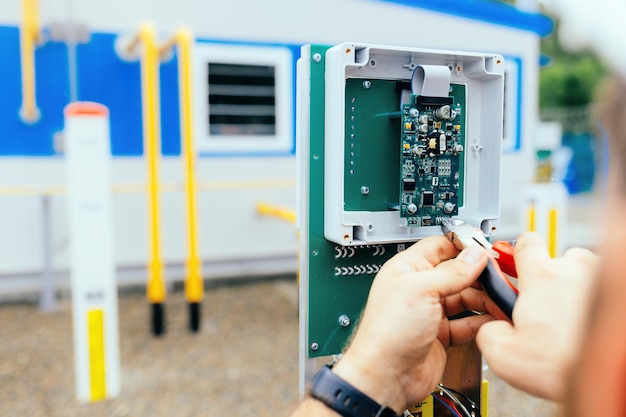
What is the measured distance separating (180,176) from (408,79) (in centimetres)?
442

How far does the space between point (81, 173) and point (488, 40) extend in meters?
5.04

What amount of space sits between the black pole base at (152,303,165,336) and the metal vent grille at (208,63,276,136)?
1.90 meters

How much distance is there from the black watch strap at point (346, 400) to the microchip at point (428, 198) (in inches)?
24.4

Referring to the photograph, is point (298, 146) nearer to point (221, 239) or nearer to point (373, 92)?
point (373, 92)

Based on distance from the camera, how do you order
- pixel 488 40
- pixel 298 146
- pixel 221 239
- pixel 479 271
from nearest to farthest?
pixel 479 271, pixel 298 146, pixel 221 239, pixel 488 40

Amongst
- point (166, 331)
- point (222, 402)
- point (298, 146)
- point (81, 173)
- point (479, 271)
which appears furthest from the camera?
point (166, 331)

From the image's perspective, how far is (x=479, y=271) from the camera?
3.91 ft

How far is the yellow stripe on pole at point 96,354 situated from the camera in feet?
10.8

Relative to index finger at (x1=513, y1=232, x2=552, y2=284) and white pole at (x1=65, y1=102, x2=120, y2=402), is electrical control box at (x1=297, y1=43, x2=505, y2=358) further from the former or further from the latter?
white pole at (x1=65, y1=102, x2=120, y2=402)

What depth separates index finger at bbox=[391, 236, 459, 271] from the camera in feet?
4.33

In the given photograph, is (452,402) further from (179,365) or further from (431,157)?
(179,365)

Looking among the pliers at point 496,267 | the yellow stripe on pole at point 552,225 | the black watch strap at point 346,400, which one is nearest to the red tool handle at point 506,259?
the pliers at point 496,267

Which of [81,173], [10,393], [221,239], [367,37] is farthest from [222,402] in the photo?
[367,37]

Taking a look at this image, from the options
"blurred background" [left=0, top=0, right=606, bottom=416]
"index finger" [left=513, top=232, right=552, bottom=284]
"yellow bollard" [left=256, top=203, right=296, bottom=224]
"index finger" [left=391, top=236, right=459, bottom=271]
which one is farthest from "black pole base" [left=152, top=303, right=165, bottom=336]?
"index finger" [left=513, top=232, right=552, bottom=284]
